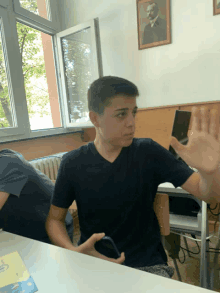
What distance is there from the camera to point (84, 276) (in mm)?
582

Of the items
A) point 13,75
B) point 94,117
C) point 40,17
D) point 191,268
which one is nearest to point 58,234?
point 94,117

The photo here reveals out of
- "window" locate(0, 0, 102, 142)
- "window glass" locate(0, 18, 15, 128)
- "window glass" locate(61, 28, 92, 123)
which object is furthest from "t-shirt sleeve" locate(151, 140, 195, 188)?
"window glass" locate(61, 28, 92, 123)

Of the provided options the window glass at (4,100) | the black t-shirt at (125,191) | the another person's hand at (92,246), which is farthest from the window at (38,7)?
the another person's hand at (92,246)

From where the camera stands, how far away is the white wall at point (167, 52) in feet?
8.21

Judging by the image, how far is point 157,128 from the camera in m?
2.65

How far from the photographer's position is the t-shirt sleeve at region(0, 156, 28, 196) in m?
0.90

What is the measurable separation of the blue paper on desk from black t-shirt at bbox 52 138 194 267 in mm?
334

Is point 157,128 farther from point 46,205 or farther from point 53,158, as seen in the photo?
point 46,205

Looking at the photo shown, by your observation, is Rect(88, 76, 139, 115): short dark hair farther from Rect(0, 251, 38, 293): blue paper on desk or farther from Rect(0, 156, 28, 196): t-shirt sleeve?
Rect(0, 251, 38, 293): blue paper on desk

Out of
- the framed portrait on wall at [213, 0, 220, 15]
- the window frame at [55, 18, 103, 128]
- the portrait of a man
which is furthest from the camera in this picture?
the window frame at [55, 18, 103, 128]

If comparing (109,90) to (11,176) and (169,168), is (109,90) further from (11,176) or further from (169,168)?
(11,176)

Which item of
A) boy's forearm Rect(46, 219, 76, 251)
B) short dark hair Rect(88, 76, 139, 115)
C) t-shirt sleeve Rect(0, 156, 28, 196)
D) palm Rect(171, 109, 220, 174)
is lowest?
boy's forearm Rect(46, 219, 76, 251)

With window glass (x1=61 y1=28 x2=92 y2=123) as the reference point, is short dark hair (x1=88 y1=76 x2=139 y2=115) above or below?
below

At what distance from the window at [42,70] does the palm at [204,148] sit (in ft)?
7.34
